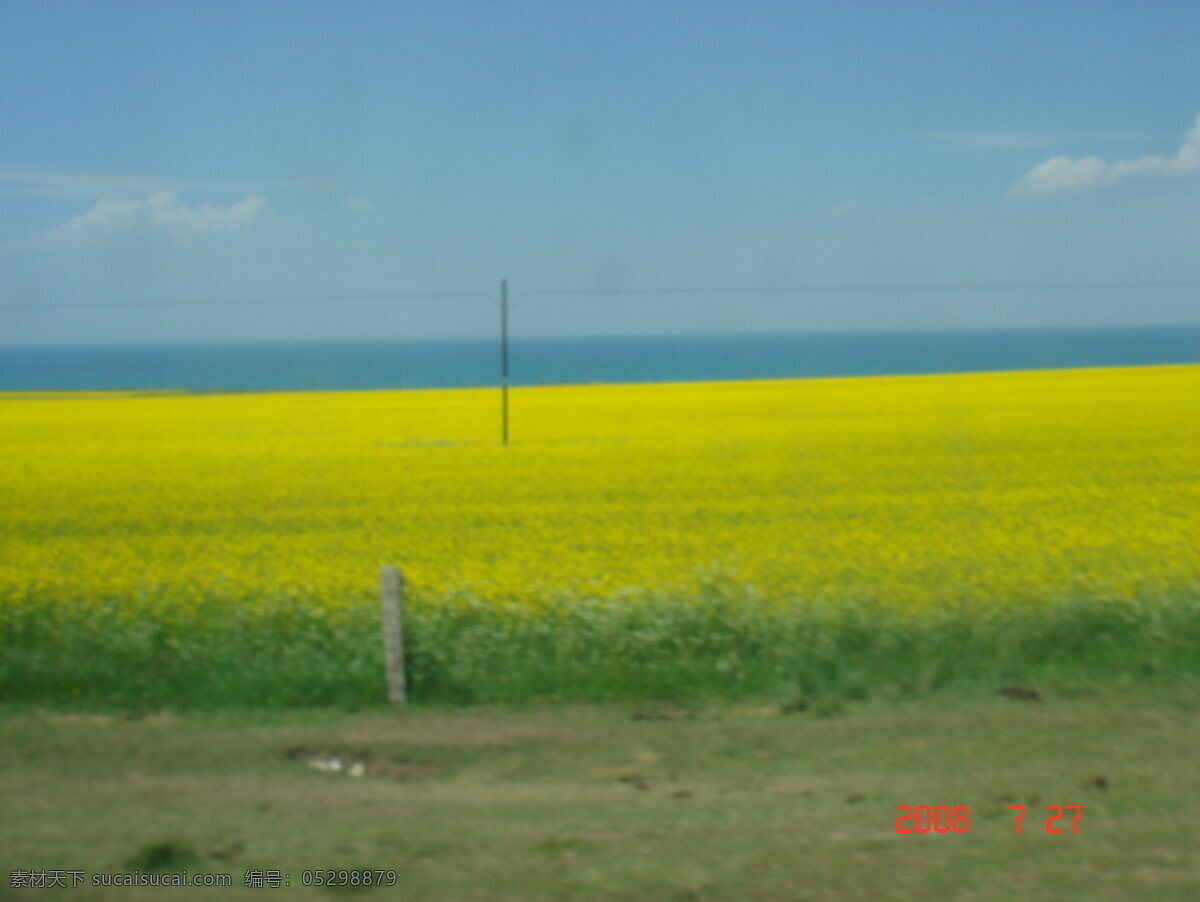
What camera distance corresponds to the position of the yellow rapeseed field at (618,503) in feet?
31.9

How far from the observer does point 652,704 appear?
6113mm

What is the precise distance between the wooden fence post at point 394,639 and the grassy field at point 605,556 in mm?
219

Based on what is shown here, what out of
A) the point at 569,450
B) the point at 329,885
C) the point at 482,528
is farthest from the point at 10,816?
the point at 569,450

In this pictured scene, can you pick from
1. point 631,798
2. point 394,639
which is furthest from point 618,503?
point 631,798

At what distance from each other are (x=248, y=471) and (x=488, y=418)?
1143 cm

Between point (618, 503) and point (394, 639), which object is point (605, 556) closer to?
point (618, 503)

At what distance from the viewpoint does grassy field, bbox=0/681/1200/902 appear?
380 cm

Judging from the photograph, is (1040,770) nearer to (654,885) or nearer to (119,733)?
(654,885)
